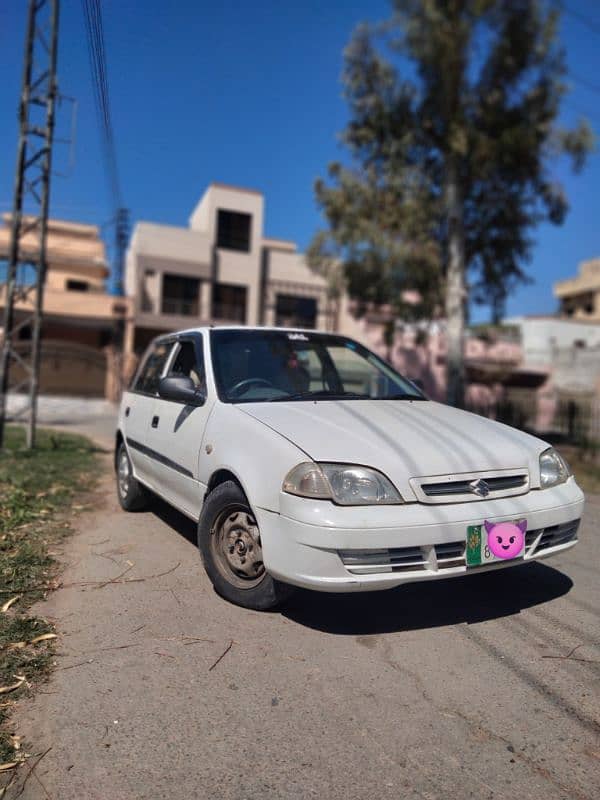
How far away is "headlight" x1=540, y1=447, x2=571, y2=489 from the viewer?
3695mm

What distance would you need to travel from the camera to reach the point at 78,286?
34469mm

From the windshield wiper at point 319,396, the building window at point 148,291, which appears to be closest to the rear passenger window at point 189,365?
the windshield wiper at point 319,396

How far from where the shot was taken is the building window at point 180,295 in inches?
1272

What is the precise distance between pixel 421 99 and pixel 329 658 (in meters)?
14.3

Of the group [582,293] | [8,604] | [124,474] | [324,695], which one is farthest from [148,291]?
[582,293]

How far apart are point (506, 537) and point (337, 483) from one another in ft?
3.02

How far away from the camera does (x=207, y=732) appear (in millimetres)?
2527

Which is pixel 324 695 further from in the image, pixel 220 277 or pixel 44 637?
pixel 220 277

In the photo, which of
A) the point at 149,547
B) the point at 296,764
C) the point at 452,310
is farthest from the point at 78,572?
the point at 452,310

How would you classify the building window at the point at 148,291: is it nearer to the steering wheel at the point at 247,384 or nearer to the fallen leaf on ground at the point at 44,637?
the steering wheel at the point at 247,384

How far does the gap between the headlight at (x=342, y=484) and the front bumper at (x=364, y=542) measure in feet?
0.14

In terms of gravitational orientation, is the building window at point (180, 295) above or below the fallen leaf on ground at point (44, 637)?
above

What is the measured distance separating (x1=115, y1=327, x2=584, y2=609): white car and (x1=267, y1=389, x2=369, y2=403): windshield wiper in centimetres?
1

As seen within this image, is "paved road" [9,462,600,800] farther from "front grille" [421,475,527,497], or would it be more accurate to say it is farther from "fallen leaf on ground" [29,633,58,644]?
"front grille" [421,475,527,497]
